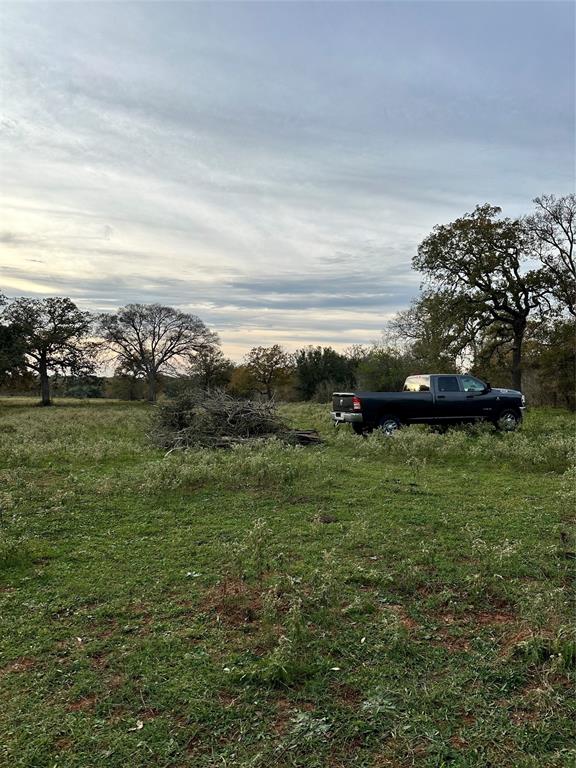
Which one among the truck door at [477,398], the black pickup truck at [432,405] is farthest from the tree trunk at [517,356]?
the truck door at [477,398]

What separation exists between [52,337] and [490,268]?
1234 inches

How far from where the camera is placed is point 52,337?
37.3m

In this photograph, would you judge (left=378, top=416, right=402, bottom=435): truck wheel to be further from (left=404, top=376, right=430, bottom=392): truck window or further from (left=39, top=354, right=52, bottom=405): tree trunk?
(left=39, top=354, right=52, bottom=405): tree trunk

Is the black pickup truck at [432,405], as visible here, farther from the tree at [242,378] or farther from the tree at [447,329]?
the tree at [242,378]

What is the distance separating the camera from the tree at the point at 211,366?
142 ft

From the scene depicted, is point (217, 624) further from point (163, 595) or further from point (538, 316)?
point (538, 316)

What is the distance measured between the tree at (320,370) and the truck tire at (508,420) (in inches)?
1184

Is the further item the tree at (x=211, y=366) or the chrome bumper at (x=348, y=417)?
the tree at (x=211, y=366)

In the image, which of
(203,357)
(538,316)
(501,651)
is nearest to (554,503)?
(501,651)

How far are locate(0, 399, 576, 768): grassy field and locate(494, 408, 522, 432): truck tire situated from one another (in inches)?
297

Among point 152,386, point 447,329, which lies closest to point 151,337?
point 152,386

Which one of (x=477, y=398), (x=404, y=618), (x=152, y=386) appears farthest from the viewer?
(x=152, y=386)

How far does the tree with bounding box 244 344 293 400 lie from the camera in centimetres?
5025

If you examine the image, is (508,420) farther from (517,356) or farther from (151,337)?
(151,337)
